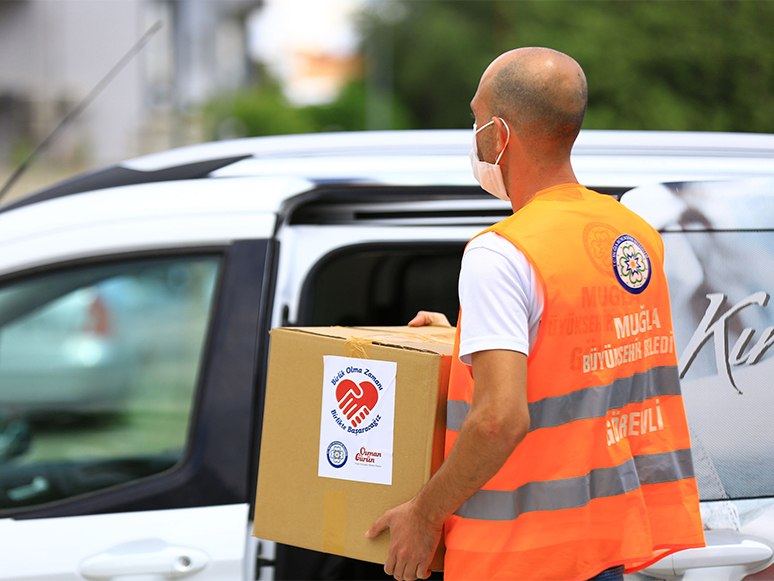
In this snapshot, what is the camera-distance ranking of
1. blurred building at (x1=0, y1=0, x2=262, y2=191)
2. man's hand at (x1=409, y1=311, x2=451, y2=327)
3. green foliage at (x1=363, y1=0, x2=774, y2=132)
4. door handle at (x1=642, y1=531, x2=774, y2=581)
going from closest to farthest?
door handle at (x1=642, y1=531, x2=774, y2=581)
man's hand at (x1=409, y1=311, x2=451, y2=327)
green foliage at (x1=363, y1=0, x2=774, y2=132)
blurred building at (x1=0, y1=0, x2=262, y2=191)

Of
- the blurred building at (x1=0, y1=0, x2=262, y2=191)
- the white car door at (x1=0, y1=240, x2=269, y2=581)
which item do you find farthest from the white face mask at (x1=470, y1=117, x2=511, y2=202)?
the blurred building at (x1=0, y1=0, x2=262, y2=191)

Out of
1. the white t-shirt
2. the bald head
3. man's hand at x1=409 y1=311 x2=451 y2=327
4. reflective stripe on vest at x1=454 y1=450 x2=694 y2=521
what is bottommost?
reflective stripe on vest at x1=454 y1=450 x2=694 y2=521

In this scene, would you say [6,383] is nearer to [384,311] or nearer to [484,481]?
[384,311]

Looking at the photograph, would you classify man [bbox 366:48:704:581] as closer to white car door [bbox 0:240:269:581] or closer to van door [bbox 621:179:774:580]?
van door [bbox 621:179:774:580]

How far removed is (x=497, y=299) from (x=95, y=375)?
30.9ft

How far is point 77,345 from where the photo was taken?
1118cm

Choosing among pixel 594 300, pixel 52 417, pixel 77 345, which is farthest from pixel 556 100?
pixel 77 345

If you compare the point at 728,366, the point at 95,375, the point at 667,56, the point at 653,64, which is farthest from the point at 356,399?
the point at 653,64

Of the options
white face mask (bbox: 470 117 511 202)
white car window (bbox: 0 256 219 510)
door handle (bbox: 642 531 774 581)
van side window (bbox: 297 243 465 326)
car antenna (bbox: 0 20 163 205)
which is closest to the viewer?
white face mask (bbox: 470 117 511 202)

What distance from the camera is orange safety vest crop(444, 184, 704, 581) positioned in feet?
4.37

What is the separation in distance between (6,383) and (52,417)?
2170 millimetres

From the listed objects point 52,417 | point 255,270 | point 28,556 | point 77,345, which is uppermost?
point 77,345

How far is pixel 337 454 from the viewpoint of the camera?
1497 millimetres

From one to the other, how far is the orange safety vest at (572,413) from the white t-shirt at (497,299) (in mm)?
20
